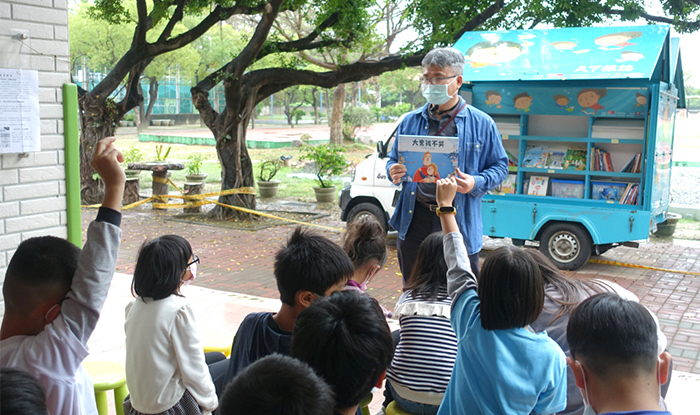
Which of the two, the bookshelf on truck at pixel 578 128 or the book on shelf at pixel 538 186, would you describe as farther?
the book on shelf at pixel 538 186

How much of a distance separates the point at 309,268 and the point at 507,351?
2.59 ft

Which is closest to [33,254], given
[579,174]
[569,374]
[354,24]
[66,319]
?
[66,319]

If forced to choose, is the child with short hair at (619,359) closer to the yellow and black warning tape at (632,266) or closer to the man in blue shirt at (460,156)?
the man in blue shirt at (460,156)

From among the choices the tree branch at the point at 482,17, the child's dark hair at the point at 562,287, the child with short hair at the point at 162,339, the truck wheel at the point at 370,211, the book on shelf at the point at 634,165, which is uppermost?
the tree branch at the point at 482,17

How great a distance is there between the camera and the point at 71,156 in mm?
3932

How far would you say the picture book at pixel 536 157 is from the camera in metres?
8.55

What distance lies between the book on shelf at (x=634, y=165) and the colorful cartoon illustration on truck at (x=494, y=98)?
69.1 inches

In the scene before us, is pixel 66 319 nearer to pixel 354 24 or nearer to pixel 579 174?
pixel 579 174

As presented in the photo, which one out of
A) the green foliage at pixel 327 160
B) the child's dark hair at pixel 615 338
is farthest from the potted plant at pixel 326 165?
the child's dark hair at pixel 615 338

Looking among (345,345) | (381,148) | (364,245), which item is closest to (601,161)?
(381,148)

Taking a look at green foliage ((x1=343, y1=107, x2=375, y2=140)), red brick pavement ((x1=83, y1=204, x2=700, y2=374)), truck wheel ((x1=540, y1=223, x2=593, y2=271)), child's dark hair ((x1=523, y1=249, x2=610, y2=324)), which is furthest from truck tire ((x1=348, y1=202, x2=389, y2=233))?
green foliage ((x1=343, y1=107, x2=375, y2=140))

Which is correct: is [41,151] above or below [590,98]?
below

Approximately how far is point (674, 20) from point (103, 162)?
9859 millimetres

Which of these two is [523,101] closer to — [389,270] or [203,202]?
[389,270]
